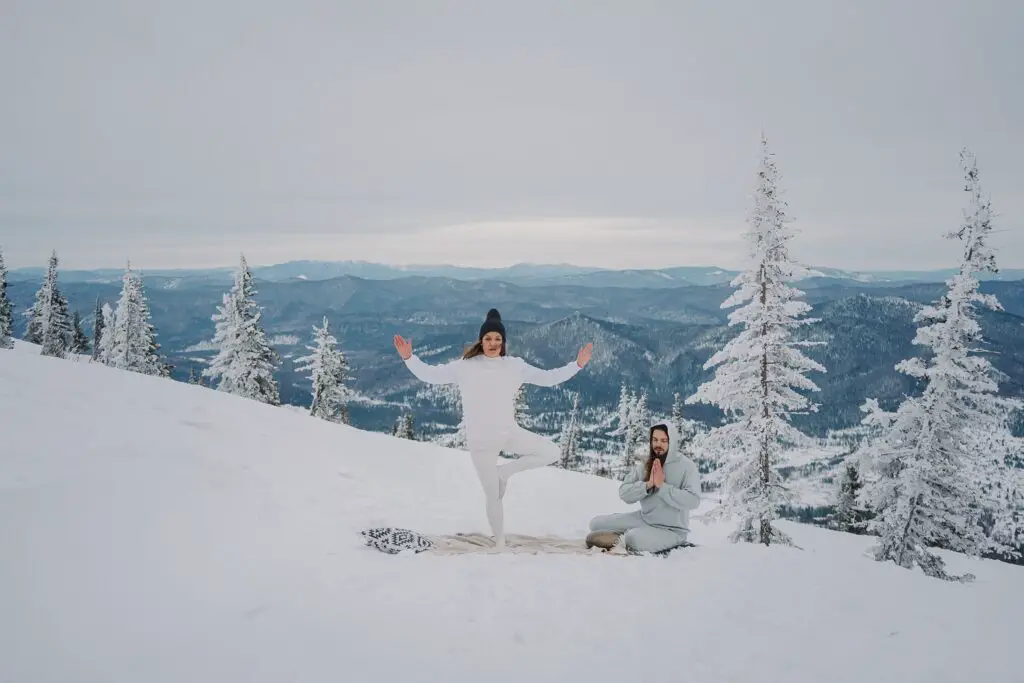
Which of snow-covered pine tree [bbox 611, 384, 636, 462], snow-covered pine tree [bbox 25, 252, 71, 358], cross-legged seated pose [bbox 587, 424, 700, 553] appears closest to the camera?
cross-legged seated pose [bbox 587, 424, 700, 553]

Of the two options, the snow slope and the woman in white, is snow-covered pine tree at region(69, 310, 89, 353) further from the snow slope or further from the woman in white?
the woman in white

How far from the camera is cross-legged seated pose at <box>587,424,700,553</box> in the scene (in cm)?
759

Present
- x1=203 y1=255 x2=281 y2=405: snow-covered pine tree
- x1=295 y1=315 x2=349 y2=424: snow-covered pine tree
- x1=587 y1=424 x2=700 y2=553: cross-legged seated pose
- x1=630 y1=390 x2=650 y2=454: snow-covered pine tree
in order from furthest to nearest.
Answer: x1=630 y1=390 x2=650 y2=454: snow-covered pine tree
x1=295 y1=315 x2=349 y2=424: snow-covered pine tree
x1=203 y1=255 x2=281 y2=405: snow-covered pine tree
x1=587 y1=424 x2=700 y2=553: cross-legged seated pose

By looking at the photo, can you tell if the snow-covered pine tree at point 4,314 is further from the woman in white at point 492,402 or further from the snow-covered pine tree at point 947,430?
the snow-covered pine tree at point 947,430

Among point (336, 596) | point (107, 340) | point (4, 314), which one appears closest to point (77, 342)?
point (107, 340)

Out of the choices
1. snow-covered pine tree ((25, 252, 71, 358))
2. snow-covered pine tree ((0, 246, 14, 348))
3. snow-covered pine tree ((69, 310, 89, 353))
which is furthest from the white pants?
snow-covered pine tree ((69, 310, 89, 353))

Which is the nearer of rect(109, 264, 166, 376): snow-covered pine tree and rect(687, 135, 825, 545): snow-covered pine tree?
rect(687, 135, 825, 545): snow-covered pine tree


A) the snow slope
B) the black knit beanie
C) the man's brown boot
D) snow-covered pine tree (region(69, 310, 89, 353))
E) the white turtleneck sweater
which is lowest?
snow-covered pine tree (region(69, 310, 89, 353))

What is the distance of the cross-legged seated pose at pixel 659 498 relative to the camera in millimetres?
7594

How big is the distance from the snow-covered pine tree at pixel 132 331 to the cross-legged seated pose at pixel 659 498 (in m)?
40.5

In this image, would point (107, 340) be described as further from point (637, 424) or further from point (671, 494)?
point (671, 494)

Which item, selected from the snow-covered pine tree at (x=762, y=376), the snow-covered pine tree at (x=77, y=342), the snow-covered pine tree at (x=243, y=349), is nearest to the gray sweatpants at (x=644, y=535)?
the snow-covered pine tree at (x=762, y=376)

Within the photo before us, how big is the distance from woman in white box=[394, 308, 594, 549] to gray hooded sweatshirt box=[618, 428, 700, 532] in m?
1.57

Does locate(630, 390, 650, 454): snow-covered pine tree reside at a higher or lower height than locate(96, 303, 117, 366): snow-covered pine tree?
lower
